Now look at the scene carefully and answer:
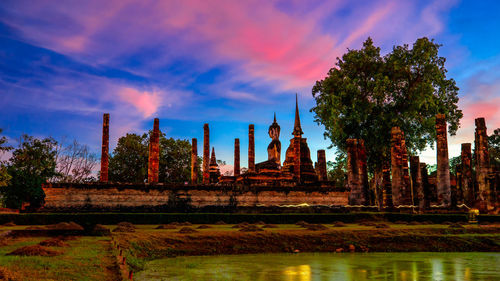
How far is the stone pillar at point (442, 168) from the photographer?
96.7ft

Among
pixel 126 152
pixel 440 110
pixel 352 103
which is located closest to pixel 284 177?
pixel 352 103

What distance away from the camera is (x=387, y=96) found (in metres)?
37.8

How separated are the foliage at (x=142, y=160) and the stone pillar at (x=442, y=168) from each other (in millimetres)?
31603

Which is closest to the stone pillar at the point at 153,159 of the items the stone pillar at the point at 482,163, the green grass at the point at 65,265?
the green grass at the point at 65,265

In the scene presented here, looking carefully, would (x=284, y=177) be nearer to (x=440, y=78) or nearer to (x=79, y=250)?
(x=440, y=78)

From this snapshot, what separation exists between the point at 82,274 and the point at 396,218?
22554mm

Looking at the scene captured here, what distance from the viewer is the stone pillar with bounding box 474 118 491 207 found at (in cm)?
3256

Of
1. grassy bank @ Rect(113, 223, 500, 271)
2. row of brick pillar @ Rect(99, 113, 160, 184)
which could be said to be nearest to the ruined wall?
row of brick pillar @ Rect(99, 113, 160, 184)

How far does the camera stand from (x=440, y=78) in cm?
3684

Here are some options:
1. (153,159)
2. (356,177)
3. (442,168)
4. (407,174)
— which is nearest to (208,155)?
(153,159)

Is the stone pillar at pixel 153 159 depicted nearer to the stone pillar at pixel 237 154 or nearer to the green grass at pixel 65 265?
the stone pillar at pixel 237 154

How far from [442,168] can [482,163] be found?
17.2ft

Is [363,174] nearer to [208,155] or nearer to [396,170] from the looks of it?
[396,170]

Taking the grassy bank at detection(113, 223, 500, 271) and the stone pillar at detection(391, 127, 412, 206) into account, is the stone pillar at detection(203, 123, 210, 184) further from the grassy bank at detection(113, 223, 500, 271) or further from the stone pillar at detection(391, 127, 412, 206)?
the grassy bank at detection(113, 223, 500, 271)
